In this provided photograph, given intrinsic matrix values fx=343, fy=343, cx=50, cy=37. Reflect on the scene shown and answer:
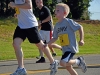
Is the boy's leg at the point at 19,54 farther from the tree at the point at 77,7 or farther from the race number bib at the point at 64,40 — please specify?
the tree at the point at 77,7

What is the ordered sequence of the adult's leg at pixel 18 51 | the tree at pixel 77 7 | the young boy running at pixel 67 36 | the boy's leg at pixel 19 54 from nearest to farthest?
the young boy running at pixel 67 36 < the boy's leg at pixel 19 54 < the adult's leg at pixel 18 51 < the tree at pixel 77 7

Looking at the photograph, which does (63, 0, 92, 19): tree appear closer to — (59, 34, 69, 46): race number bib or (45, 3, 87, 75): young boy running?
(45, 3, 87, 75): young boy running

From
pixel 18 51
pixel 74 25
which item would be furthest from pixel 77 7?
pixel 74 25

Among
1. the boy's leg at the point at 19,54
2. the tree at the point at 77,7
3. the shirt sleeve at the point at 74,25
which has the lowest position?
the tree at the point at 77,7

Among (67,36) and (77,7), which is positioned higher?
(67,36)

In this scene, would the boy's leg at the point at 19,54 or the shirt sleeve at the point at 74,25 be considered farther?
the boy's leg at the point at 19,54

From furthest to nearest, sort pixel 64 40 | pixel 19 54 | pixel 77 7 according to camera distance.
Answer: pixel 77 7 < pixel 19 54 < pixel 64 40

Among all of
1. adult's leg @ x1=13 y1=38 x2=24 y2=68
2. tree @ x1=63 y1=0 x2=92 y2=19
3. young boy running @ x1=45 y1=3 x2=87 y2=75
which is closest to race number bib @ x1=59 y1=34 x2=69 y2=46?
young boy running @ x1=45 y1=3 x2=87 y2=75

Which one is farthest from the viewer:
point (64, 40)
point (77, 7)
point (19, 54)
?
point (77, 7)

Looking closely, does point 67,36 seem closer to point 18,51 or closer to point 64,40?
point 64,40

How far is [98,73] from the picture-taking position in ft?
26.8

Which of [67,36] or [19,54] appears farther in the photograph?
[19,54]

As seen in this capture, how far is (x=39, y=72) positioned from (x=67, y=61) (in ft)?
5.48

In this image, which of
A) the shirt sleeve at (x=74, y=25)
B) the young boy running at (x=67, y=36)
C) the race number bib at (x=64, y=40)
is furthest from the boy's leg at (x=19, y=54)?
the shirt sleeve at (x=74, y=25)
